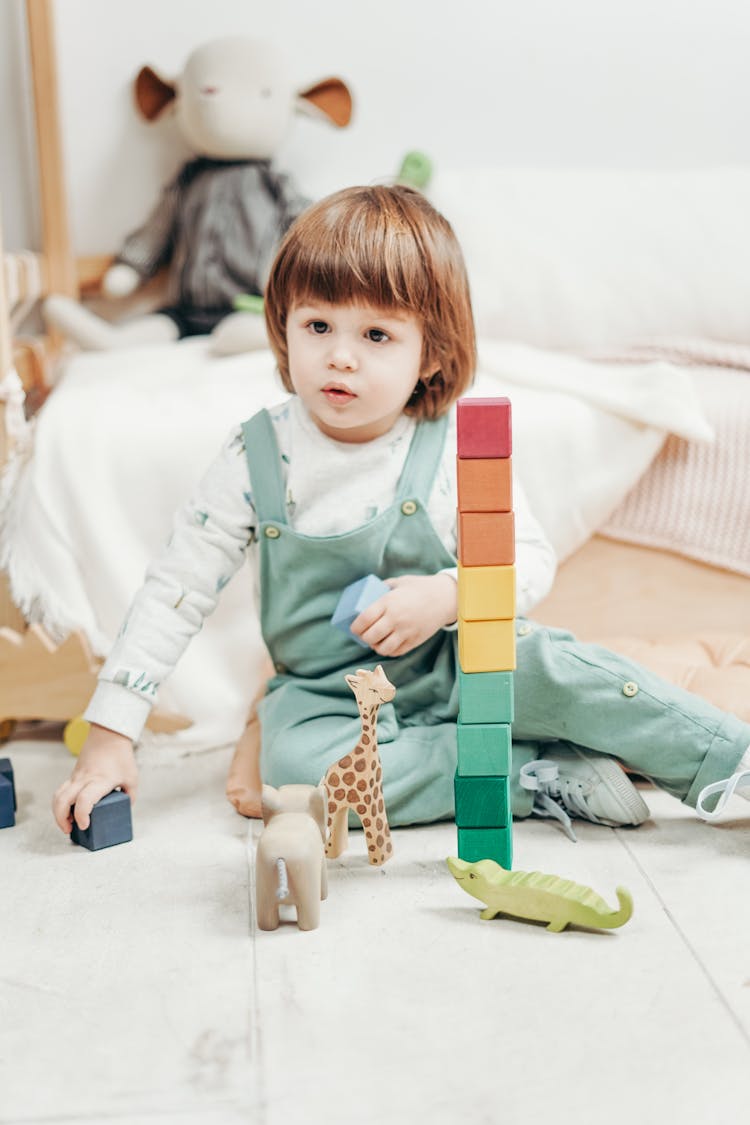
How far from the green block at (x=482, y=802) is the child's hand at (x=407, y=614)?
0.53 feet

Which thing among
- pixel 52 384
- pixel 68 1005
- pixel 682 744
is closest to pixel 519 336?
pixel 52 384

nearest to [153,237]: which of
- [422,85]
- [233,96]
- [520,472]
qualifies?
[233,96]

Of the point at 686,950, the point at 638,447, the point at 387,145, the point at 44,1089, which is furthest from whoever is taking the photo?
the point at 387,145

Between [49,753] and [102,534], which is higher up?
[102,534]

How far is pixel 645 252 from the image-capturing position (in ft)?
5.44

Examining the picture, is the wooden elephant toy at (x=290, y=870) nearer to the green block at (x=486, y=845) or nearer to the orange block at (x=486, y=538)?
the green block at (x=486, y=845)

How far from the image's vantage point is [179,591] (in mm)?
1074

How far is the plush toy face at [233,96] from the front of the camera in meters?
1.74

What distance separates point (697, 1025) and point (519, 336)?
110 centimetres

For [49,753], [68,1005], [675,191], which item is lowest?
[49,753]

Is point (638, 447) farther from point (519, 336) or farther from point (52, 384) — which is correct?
point (52, 384)

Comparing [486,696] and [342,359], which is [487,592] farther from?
[342,359]

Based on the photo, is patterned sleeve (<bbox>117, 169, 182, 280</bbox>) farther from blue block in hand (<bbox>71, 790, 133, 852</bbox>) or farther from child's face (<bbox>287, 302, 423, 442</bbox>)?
blue block in hand (<bbox>71, 790, 133, 852</bbox>)

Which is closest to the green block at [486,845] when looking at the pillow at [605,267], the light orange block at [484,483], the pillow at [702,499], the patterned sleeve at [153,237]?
the light orange block at [484,483]
